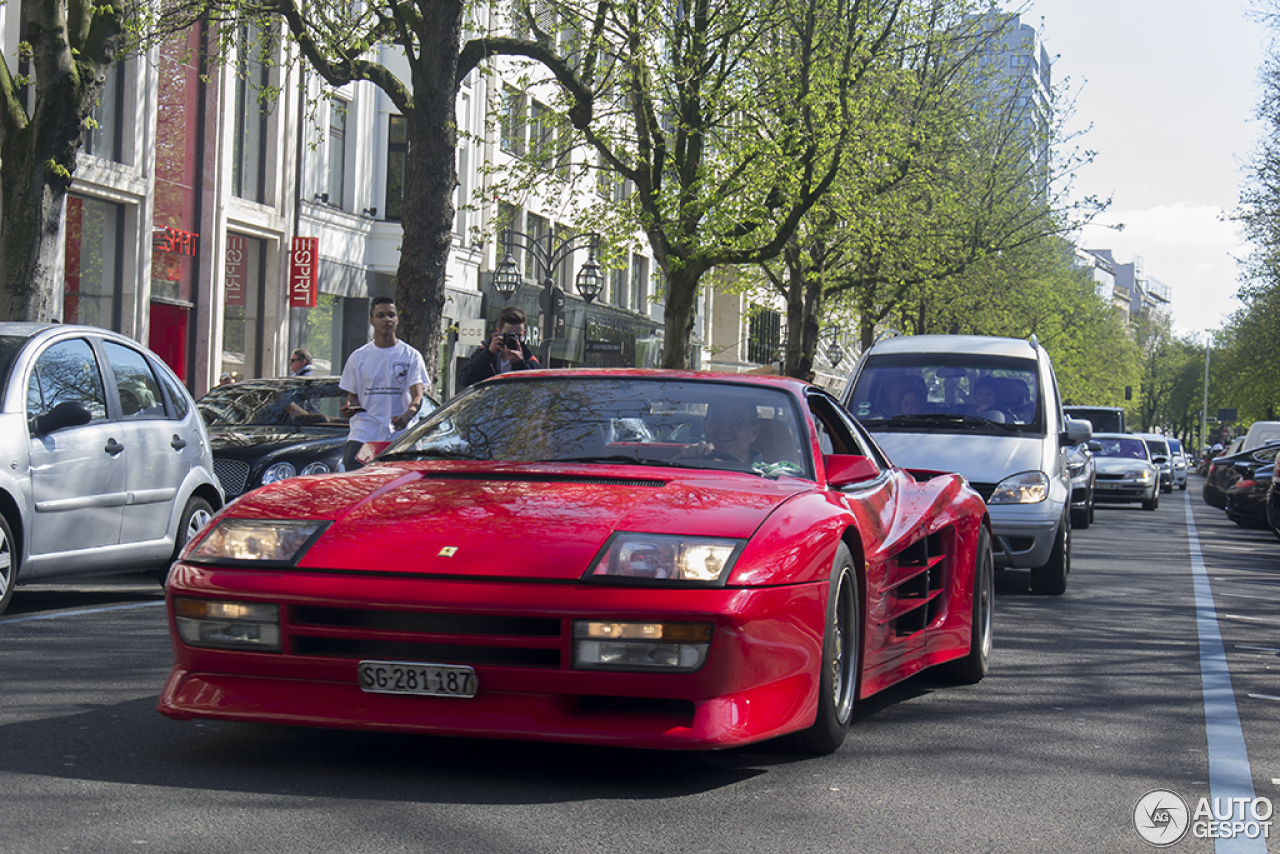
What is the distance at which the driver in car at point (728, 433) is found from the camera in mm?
5699

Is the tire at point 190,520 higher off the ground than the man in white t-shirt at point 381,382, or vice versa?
the man in white t-shirt at point 381,382

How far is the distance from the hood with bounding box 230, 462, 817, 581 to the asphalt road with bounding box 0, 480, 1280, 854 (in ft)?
2.17

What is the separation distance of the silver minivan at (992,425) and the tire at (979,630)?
3940mm

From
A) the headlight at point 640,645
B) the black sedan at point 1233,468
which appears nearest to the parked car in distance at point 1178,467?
the black sedan at point 1233,468

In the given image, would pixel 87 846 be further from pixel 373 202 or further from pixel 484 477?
pixel 373 202

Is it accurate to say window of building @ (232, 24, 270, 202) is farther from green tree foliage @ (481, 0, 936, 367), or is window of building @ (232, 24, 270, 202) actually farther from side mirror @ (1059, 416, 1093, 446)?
side mirror @ (1059, 416, 1093, 446)

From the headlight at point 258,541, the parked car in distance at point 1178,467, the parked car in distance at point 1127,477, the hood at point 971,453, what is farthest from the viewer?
the parked car in distance at point 1178,467

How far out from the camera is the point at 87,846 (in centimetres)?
392

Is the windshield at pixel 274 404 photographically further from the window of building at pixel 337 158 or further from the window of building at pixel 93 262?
the window of building at pixel 337 158

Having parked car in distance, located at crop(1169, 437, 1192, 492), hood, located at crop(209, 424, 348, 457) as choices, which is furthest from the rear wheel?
parked car in distance, located at crop(1169, 437, 1192, 492)

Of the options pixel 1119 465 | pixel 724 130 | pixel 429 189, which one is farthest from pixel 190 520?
pixel 1119 465

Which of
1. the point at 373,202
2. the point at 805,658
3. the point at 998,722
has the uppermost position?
the point at 373,202

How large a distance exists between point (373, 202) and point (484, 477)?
29159mm

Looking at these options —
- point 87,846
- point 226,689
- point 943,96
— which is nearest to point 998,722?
point 226,689
